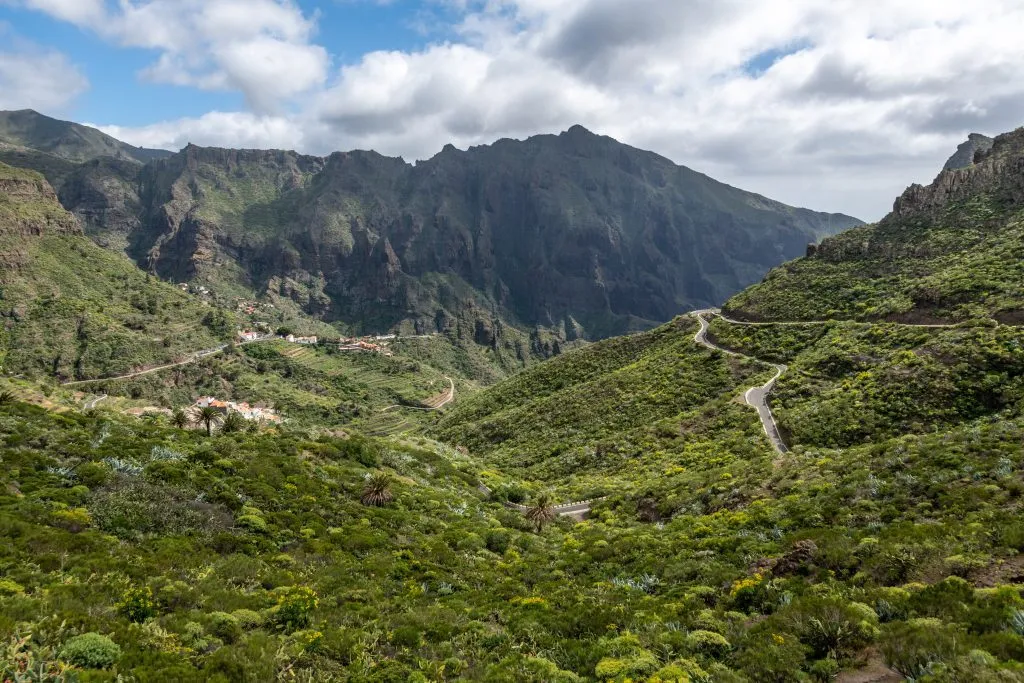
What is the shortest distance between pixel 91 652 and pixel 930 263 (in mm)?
97475

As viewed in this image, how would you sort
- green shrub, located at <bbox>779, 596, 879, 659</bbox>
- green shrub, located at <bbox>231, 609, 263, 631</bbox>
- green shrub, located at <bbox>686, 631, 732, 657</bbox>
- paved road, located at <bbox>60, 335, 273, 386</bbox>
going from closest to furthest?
1. green shrub, located at <bbox>779, 596, 879, 659</bbox>
2. green shrub, located at <bbox>686, 631, 732, 657</bbox>
3. green shrub, located at <bbox>231, 609, 263, 631</bbox>
4. paved road, located at <bbox>60, 335, 273, 386</bbox>

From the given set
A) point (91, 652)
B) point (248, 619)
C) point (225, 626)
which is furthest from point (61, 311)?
point (91, 652)

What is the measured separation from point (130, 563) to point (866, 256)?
105 m

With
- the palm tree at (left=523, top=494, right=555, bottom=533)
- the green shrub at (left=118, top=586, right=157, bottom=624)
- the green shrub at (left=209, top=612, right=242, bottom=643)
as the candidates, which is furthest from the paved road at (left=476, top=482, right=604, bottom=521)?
the green shrub at (left=118, top=586, right=157, bottom=624)

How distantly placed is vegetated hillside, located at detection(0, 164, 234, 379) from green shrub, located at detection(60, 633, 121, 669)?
174 meters

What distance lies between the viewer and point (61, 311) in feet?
531

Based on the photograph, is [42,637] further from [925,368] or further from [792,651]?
[925,368]

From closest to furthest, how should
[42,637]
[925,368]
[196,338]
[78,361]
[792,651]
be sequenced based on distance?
[42,637], [792,651], [925,368], [78,361], [196,338]

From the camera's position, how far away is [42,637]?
A: 10.5 m

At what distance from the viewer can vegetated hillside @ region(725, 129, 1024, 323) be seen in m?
58.8

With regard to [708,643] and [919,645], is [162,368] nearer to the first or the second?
[708,643]

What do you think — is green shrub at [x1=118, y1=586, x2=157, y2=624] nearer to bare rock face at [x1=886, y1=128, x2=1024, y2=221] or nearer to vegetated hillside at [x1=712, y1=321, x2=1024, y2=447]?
vegetated hillside at [x1=712, y1=321, x2=1024, y2=447]

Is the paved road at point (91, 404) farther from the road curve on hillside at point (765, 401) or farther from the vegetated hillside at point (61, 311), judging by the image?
the road curve on hillside at point (765, 401)

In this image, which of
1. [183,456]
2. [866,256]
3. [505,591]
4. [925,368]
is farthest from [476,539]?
[866,256]
